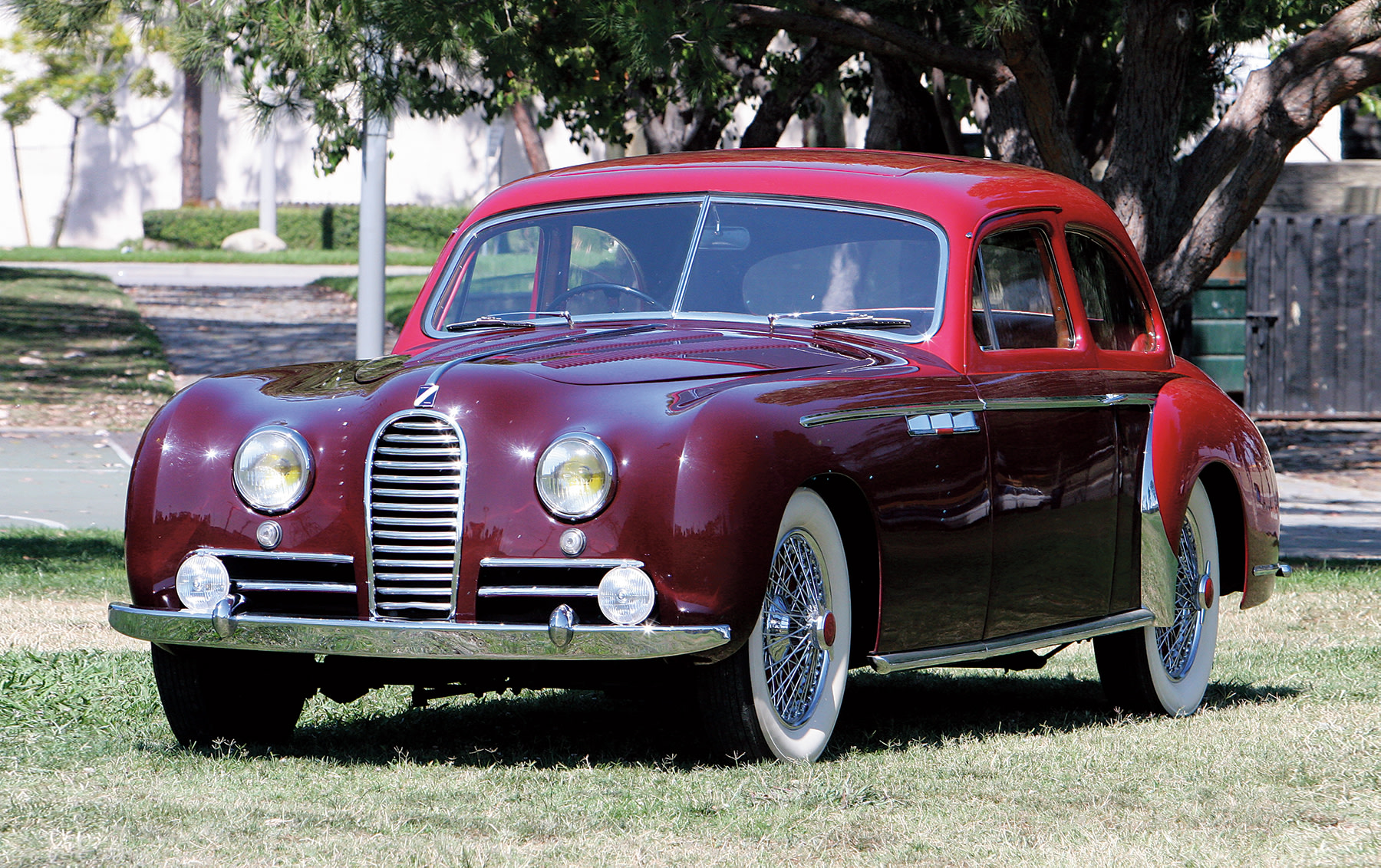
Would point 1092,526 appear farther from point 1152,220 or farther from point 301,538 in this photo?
point 1152,220

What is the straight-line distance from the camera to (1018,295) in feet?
19.6

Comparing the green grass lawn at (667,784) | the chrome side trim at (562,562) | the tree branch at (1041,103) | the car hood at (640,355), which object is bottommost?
the green grass lawn at (667,784)

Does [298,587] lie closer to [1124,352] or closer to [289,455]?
[289,455]

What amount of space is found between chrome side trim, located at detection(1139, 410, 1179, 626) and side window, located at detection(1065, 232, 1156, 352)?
41cm

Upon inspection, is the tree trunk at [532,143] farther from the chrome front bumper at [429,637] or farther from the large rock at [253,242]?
the chrome front bumper at [429,637]

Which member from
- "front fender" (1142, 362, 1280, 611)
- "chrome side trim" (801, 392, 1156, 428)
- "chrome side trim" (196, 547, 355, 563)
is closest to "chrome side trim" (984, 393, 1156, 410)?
"chrome side trim" (801, 392, 1156, 428)

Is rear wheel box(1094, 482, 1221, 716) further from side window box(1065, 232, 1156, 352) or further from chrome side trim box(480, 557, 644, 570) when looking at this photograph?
chrome side trim box(480, 557, 644, 570)

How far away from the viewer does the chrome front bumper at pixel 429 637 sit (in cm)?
439

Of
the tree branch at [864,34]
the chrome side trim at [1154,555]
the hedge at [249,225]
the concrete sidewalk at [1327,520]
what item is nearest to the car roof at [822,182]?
the chrome side trim at [1154,555]

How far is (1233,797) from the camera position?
15.0 feet

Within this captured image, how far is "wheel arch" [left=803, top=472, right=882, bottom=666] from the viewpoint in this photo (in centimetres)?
499

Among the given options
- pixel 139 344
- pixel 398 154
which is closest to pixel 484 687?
pixel 139 344

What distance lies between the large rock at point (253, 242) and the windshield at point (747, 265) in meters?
41.1

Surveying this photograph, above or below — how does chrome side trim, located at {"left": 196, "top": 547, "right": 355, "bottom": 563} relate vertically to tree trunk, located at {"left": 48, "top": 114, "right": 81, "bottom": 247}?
below
